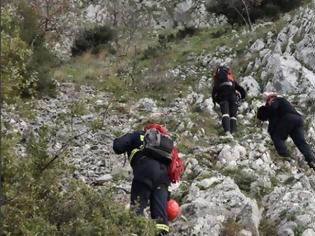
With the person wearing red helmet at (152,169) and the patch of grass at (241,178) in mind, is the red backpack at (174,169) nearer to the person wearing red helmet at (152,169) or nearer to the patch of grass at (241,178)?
the person wearing red helmet at (152,169)

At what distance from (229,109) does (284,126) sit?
69.9 inches

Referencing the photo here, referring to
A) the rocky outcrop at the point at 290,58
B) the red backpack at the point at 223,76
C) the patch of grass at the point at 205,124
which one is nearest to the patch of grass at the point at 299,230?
the patch of grass at the point at 205,124

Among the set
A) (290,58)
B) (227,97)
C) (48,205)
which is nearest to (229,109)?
(227,97)

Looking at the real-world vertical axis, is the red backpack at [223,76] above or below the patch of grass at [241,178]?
above

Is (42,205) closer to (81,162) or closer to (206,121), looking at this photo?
(81,162)

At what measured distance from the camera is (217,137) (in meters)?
11.6

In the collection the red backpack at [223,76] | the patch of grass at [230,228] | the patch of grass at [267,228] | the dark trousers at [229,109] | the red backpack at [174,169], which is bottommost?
the dark trousers at [229,109]

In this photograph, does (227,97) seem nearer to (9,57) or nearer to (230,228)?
(230,228)

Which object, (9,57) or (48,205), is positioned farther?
(48,205)

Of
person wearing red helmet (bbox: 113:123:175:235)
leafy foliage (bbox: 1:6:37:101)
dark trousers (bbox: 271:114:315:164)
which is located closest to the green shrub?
dark trousers (bbox: 271:114:315:164)

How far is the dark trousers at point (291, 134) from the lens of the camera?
33.8ft

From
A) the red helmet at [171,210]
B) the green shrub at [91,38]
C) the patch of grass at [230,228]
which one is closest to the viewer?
the red helmet at [171,210]

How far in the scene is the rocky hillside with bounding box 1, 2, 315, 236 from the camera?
720cm

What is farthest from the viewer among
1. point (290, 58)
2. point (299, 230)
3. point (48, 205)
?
point (290, 58)
